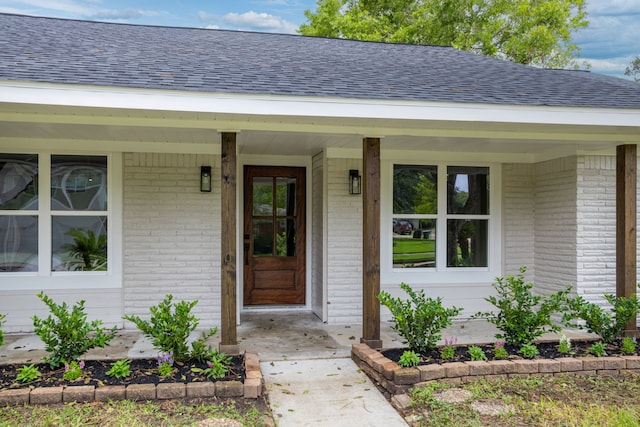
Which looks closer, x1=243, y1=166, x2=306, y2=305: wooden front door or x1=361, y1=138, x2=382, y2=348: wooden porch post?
Result: x1=361, y1=138, x2=382, y2=348: wooden porch post

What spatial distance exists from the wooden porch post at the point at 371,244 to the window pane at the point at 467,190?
91.7 inches

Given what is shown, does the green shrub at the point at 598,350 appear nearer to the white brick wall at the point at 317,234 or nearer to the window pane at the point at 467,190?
the window pane at the point at 467,190

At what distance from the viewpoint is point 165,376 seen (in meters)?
3.84

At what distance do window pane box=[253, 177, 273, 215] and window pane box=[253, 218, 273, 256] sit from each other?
145mm

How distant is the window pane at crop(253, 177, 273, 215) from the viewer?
7.11 metres

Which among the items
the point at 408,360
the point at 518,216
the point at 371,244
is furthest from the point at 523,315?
the point at 518,216

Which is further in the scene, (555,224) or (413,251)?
(413,251)

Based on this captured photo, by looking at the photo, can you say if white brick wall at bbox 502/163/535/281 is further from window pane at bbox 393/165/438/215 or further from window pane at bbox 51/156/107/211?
window pane at bbox 51/156/107/211

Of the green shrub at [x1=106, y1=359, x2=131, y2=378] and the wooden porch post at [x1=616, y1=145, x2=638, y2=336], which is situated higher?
the wooden porch post at [x1=616, y1=145, x2=638, y2=336]

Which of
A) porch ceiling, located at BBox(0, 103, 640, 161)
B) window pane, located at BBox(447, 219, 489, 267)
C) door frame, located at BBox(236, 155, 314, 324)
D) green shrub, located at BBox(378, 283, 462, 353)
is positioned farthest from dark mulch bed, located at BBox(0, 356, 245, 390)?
window pane, located at BBox(447, 219, 489, 267)

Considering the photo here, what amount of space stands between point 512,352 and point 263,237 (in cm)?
380

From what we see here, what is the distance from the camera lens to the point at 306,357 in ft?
15.9

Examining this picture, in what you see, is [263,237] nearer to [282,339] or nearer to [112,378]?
[282,339]

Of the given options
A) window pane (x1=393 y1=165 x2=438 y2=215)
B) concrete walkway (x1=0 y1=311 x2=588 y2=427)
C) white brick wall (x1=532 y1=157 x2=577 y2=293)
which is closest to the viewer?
Answer: concrete walkway (x1=0 y1=311 x2=588 y2=427)
